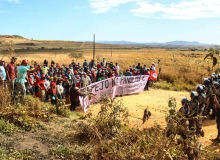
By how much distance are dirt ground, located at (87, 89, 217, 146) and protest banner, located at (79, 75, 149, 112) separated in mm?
391

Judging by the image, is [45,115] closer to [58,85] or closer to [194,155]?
[58,85]

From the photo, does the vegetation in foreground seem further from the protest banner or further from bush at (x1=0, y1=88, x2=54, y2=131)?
the protest banner

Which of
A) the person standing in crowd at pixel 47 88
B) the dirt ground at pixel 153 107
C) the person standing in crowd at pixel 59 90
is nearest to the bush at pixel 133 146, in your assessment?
the dirt ground at pixel 153 107

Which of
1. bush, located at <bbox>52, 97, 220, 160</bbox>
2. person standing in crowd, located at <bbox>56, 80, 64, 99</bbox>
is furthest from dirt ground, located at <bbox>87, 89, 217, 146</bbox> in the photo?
bush, located at <bbox>52, 97, 220, 160</bbox>

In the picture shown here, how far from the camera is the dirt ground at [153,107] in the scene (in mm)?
9135

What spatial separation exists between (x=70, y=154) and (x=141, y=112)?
617 cm

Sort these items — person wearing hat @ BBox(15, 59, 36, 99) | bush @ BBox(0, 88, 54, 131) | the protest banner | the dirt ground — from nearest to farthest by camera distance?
bush @ BBox(0, 88, 54, 131)
person wearing hat @ BBox(15, 59, 36, 99)
the dirt ground
the protest banner

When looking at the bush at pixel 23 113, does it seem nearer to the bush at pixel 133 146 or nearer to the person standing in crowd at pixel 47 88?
the bush at pixel 133 146

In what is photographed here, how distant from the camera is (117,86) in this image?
13914 mm

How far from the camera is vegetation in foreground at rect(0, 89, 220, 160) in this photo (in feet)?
13.8

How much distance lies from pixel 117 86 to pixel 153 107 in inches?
106

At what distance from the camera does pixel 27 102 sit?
7.75m

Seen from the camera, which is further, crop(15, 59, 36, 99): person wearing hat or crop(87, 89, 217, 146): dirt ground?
crop(87, 89, 217, 146): dirt ground

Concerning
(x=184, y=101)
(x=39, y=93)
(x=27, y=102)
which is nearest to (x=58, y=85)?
(x=39, y=93)
